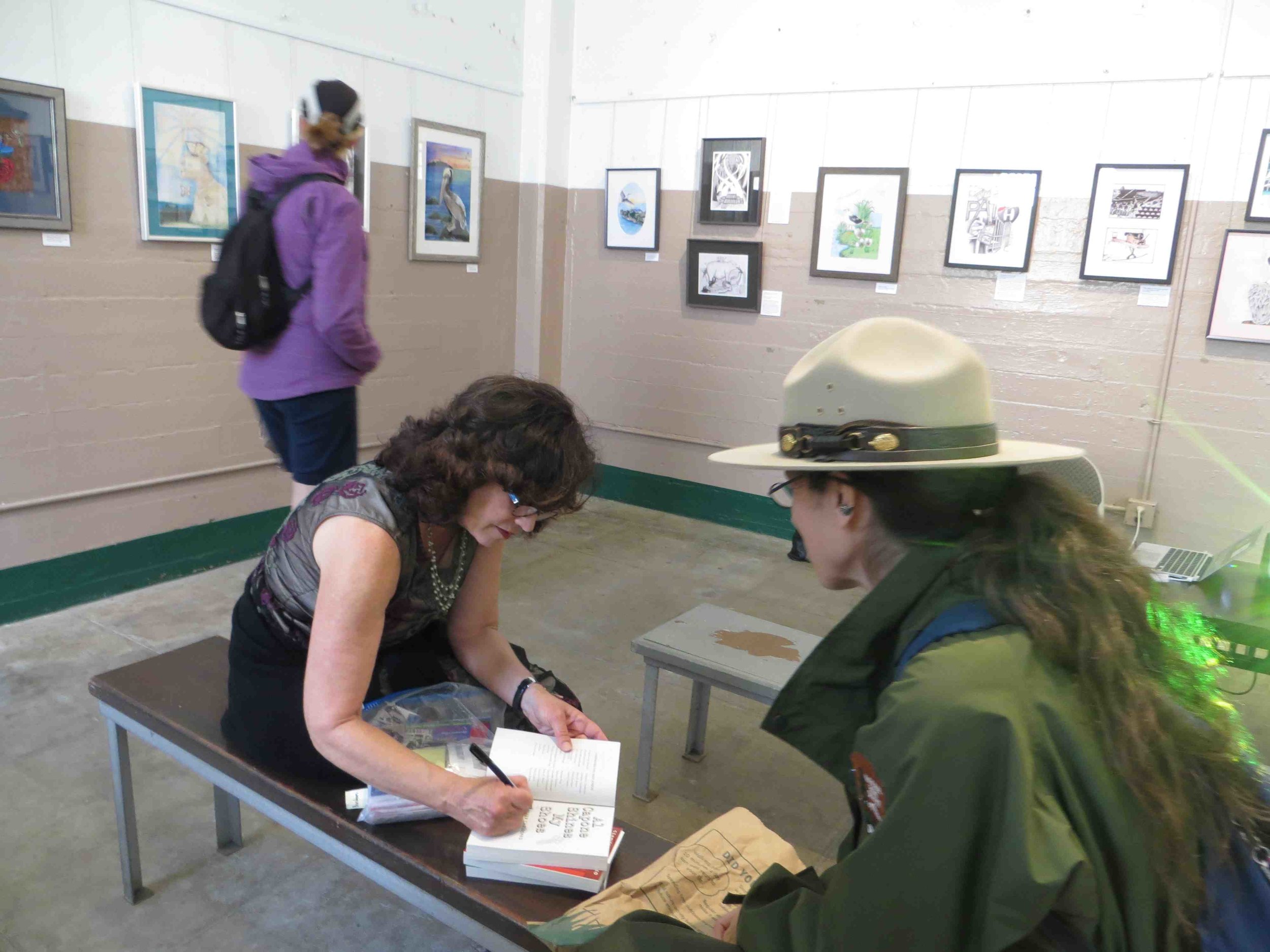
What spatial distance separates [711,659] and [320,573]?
1.19 meters

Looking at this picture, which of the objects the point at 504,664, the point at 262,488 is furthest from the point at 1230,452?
the point at 262,488

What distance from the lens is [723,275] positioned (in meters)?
5.17

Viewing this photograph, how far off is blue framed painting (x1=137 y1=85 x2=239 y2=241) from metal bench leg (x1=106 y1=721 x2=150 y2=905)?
2431 mm

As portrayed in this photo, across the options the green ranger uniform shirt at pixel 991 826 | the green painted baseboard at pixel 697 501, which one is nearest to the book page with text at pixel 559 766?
the green ranger uniform shirt at pixel 991 826

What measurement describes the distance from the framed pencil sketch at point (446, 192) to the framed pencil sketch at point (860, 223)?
6.26 feet

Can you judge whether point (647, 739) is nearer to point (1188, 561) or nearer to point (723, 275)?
point (1188, 561)

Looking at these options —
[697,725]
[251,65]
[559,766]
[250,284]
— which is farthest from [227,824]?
[251,65]

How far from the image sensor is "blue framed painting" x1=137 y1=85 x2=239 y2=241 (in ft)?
11.8

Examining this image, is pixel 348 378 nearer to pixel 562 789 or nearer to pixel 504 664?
pixel 504 664

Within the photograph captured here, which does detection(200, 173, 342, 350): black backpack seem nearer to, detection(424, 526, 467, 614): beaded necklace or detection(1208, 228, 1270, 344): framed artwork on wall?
detection(424, 526, 467, 614): beaded necklace

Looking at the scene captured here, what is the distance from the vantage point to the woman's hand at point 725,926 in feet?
3.84

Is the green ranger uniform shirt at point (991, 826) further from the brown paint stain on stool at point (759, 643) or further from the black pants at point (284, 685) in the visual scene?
the brown paint stain on stool at point (759, 643)

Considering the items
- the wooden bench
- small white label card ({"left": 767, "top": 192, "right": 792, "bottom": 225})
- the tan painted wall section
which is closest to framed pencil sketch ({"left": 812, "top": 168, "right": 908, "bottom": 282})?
small white label card ({"left": 767, "top": 192, "right": 792, "bottom": 225})

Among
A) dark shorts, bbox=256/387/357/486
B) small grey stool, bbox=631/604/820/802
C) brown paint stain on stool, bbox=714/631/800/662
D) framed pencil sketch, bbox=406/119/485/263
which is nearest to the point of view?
small grey stool, bbox=631/604/820/802
